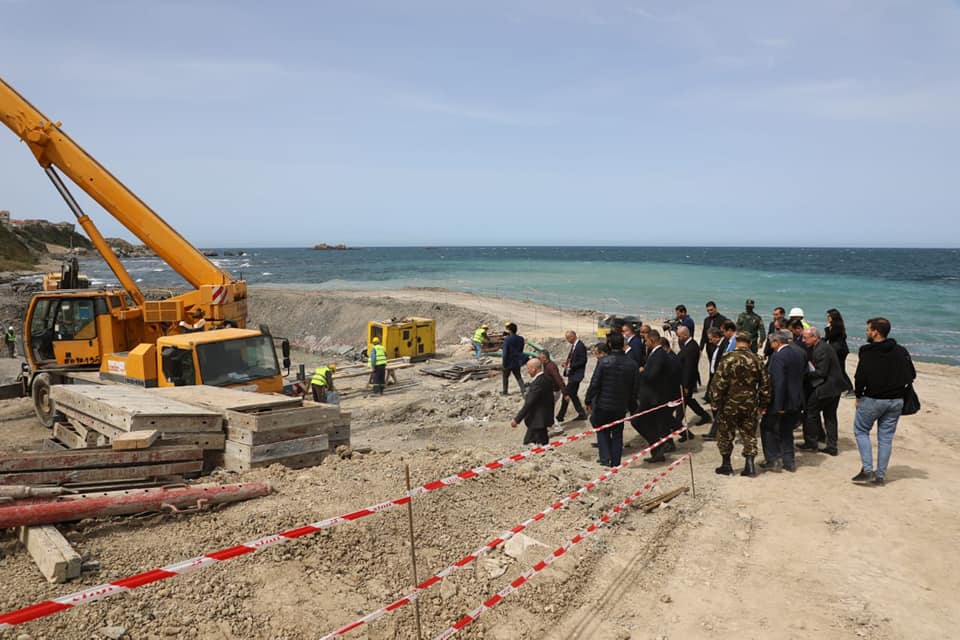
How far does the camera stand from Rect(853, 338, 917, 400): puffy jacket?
6742 mm

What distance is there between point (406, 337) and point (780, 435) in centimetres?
1418

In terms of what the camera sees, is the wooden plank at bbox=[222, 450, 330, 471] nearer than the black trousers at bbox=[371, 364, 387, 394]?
Yes

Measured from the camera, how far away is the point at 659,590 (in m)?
5.10

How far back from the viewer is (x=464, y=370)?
17.9 meters

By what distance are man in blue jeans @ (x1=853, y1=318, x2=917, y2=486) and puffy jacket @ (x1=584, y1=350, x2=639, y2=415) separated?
8.28ft

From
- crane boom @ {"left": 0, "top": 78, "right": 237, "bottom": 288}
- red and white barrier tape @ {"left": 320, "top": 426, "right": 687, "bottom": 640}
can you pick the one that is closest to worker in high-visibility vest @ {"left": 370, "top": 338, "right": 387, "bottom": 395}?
crane boom @ {"left": 0, "top": 78, "right": 237, "bottom": 288}

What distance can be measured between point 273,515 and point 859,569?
5.05 metres

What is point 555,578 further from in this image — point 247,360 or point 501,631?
point 247,360

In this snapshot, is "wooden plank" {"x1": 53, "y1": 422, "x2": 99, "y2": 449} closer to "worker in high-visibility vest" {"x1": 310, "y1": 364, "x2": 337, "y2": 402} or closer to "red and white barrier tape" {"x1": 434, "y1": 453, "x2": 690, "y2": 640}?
"worker in high-visibility vest" {"x1": 310, "y1": 364, "x2": 337, "y2": 402}

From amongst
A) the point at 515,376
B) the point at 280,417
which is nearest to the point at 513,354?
the point at 515,376

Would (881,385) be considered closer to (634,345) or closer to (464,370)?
(634,345)

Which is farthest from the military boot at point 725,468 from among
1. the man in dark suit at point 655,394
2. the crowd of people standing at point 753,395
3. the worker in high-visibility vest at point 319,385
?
the worker in high-visibility vest at point 319,385

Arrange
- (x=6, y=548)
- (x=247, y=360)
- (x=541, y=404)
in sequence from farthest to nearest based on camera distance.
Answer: (x=247, y=360)
(x=541, y=404)
(x=6, y=548)

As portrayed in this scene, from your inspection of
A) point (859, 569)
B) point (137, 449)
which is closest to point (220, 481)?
point (137, 449)
